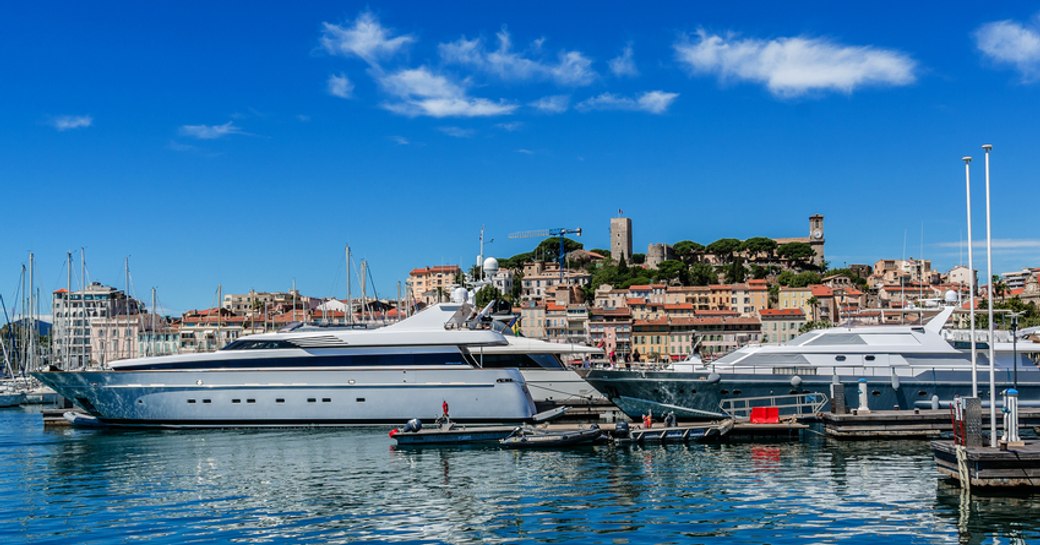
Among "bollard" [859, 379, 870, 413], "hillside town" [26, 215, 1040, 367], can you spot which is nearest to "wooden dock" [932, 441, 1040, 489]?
"bollard" [859, 379, 870, 413]

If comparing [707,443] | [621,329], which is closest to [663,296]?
[621,329]

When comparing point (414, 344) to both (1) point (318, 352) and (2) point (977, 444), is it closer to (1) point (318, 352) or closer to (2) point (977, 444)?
(1) point (318, 352)

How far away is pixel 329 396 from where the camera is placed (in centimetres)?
3166

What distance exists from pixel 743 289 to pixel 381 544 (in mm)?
104012

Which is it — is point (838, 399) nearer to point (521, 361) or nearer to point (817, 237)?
point (521, 361)

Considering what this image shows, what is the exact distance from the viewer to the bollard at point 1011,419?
18250 millimetres

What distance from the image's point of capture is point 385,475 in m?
21.7

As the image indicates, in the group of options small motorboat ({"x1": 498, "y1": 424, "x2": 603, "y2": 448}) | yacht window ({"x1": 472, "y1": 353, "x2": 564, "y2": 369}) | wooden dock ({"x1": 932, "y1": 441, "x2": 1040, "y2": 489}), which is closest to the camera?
wooden dock ({"x1": 932, "y1": 441, "x2": 1040, "y2": 489})

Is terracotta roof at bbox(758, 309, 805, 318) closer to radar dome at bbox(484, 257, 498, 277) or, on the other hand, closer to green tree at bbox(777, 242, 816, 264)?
green tree at bbox(777, 242, 816, 264)

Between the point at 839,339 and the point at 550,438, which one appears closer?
the point at 550,438

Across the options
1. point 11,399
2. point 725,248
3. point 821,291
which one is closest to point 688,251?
point 725,248

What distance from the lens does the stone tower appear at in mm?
171500

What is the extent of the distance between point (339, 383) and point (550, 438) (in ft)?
29.5

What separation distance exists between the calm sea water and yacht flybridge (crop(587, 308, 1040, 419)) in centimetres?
343
